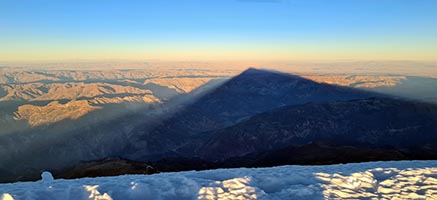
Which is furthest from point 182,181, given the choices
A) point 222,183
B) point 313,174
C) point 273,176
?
point 313,174

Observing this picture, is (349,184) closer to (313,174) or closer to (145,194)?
(313,174)

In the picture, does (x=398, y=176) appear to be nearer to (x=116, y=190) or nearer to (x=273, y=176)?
(x=273, y=176)

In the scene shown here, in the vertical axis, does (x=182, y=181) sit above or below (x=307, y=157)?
above

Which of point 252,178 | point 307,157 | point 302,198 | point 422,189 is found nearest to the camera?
point 302,198

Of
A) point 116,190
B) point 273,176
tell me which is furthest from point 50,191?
point 273,176

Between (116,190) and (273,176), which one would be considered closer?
(116,190)

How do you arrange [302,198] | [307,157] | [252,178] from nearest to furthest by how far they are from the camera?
[302,198]
[252,178]
[307,157]
